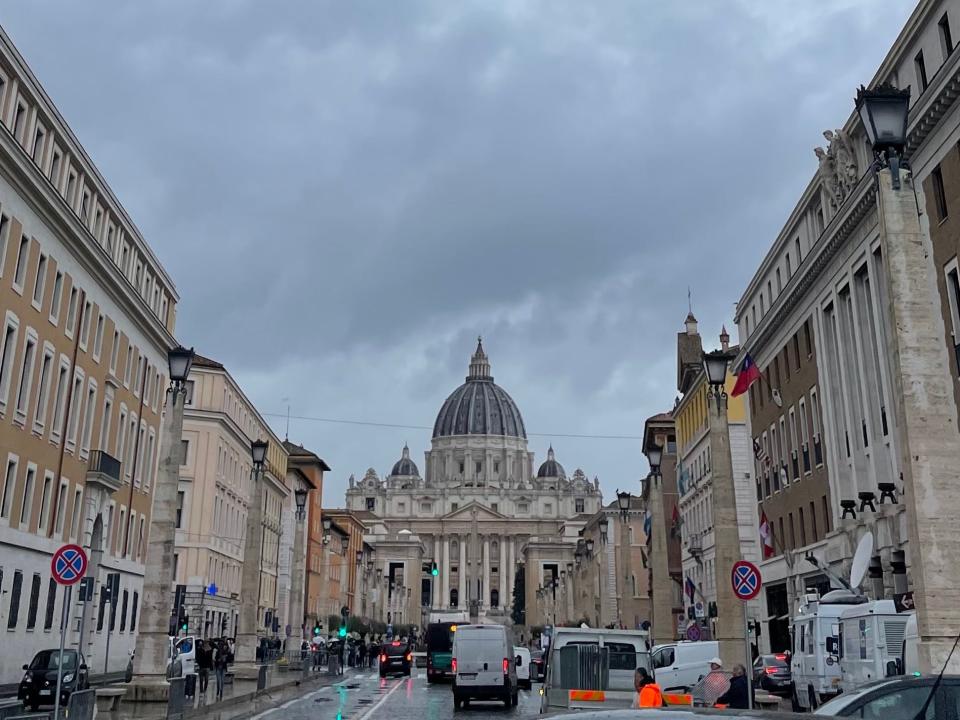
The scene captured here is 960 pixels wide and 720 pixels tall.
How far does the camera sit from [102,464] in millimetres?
40594

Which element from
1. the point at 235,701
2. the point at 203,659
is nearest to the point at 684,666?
the point at 235,701

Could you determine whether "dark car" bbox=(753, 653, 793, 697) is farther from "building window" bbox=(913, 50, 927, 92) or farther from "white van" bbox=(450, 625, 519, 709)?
"building window" bbox=(913, 50, 927, 92)

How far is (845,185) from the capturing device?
33.8 meters

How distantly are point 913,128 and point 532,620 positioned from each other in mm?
171000

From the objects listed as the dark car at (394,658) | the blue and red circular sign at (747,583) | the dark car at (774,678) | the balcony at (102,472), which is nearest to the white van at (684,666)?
the dark car at (774,678)

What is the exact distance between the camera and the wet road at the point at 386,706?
25266 mm

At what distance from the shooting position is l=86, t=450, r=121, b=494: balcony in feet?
131

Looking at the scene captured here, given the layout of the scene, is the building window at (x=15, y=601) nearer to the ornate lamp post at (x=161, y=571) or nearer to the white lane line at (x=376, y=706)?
the ornate lamp post at (x=161, y=571)

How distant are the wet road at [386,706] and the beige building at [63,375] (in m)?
8.33

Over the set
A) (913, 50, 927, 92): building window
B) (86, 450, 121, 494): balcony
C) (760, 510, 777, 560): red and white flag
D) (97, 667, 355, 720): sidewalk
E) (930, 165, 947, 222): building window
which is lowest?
(97, 667, 355, 720): sidewalk

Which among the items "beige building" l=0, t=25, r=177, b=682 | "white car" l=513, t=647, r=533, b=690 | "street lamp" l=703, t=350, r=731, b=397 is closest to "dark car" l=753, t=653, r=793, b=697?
"street lamp" l=703, t=350, r=731, b=397

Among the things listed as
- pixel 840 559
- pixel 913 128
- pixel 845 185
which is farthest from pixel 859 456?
pixel 913 128

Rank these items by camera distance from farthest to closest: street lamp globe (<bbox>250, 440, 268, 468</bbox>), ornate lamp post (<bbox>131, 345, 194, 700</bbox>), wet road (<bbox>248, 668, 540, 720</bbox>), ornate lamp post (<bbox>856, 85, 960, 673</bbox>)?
street lamp globe (<bbox>250, 440, 268, 468</bbox>)
ornate lamp post (<bbox>131, 345, 194, 700</bbox>)
wet road (<bbox>248, 668, 540, 720</bbox>)
ornate lamp post (<bbox>856, 85, 960, 673</bbox>)

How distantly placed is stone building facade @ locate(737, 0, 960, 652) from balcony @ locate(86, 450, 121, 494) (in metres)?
29.4
